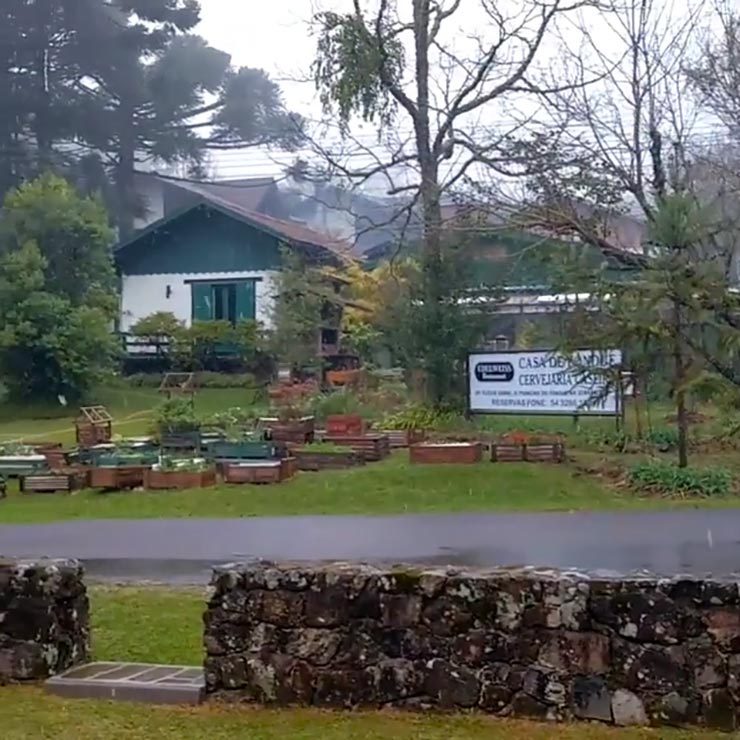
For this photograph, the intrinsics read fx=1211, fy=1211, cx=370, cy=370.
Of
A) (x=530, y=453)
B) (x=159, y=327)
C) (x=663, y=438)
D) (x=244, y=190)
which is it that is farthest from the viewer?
(x=244, y=190)

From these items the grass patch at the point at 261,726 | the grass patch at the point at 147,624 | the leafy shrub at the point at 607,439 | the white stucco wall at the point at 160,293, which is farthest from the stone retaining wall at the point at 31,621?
the white stucco wall at the point at 160,293

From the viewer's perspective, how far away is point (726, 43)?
65.7 feet

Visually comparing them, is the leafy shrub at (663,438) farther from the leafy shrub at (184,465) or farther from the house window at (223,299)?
the house window at (223,299)

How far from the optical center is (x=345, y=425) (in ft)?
65.2

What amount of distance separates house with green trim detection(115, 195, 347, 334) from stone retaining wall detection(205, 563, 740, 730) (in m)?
31.2

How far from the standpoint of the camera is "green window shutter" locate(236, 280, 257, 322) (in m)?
37.6

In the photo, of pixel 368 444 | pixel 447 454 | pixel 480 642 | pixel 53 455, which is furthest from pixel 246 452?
pixel 480 642

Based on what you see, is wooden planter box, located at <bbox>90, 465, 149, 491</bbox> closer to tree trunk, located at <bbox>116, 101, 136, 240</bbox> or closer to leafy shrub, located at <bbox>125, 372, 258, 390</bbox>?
leafy shrub, located at <bbox>125, 372, 258, 390</bbox>

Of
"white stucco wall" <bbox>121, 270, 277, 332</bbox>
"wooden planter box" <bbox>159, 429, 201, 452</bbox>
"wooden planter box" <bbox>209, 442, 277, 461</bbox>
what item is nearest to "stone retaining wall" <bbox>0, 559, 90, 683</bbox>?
"wooden planter box" <bbox>209, 442, 277, 461</bbox>

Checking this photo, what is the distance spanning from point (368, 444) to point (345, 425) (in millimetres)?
1938

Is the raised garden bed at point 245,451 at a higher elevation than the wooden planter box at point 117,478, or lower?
higher

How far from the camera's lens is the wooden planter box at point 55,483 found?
53.1 feet

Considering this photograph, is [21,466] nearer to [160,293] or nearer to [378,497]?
[378,497]

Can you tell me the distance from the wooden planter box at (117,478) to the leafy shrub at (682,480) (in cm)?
647
